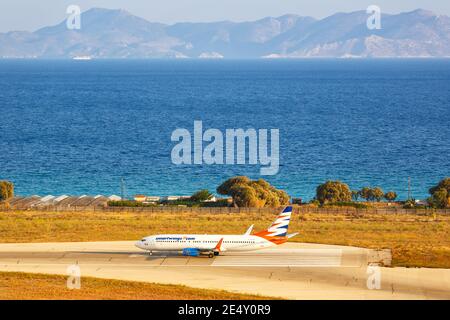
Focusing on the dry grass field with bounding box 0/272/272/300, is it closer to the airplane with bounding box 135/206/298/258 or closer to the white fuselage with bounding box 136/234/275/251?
the white fuselage with bounding box 136/234/275/251

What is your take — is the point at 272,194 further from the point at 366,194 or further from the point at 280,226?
the point at 280,226

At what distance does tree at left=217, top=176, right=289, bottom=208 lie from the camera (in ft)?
325

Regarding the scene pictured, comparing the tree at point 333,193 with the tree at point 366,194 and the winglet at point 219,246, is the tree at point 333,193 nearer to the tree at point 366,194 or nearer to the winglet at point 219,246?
the tree at point 366,194

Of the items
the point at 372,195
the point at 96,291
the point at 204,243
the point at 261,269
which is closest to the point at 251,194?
the point at 372,195

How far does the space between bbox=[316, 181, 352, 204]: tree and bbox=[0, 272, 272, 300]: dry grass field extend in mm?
52121

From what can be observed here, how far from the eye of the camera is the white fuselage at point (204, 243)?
64.9m

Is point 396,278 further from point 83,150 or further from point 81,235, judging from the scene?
point 83,150

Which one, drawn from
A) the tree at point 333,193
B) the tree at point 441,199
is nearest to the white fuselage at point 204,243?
the tree at point 441,199

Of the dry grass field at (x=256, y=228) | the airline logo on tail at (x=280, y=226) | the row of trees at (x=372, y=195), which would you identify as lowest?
the row of trees at (x=372, y=195)

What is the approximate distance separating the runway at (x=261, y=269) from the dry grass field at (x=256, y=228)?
117 inches

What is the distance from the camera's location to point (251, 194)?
99188mm

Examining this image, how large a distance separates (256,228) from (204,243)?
14879 mm

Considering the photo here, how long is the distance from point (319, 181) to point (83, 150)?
57.3 metres
